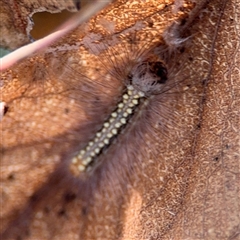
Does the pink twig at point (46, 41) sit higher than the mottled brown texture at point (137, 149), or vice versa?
the pink twig at point (46, 41)

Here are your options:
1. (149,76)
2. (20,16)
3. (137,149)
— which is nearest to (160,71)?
(149,76)

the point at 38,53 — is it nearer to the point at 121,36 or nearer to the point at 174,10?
the point at 121,36

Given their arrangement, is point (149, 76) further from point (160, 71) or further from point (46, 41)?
point (46, 41)

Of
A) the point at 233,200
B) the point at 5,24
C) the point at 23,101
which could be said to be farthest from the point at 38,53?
the point at 233,200

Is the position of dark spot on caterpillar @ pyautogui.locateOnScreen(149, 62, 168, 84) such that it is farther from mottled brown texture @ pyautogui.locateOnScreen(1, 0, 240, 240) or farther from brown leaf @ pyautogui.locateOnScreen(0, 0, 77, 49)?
brown leaf @ pyautogui.locateOnScreen(0, 0, 77, 49)

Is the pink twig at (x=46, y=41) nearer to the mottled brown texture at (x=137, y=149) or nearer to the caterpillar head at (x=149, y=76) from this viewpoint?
the mottled brown texture at (x=137, y=149)

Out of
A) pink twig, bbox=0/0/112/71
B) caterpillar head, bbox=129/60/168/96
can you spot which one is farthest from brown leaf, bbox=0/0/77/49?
caterpillar head, bbox=129/60/168/96

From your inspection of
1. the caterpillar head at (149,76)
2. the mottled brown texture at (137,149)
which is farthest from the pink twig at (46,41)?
the caterpillar head at (149,76)

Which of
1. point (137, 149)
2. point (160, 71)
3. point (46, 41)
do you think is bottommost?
point (137, 149)
